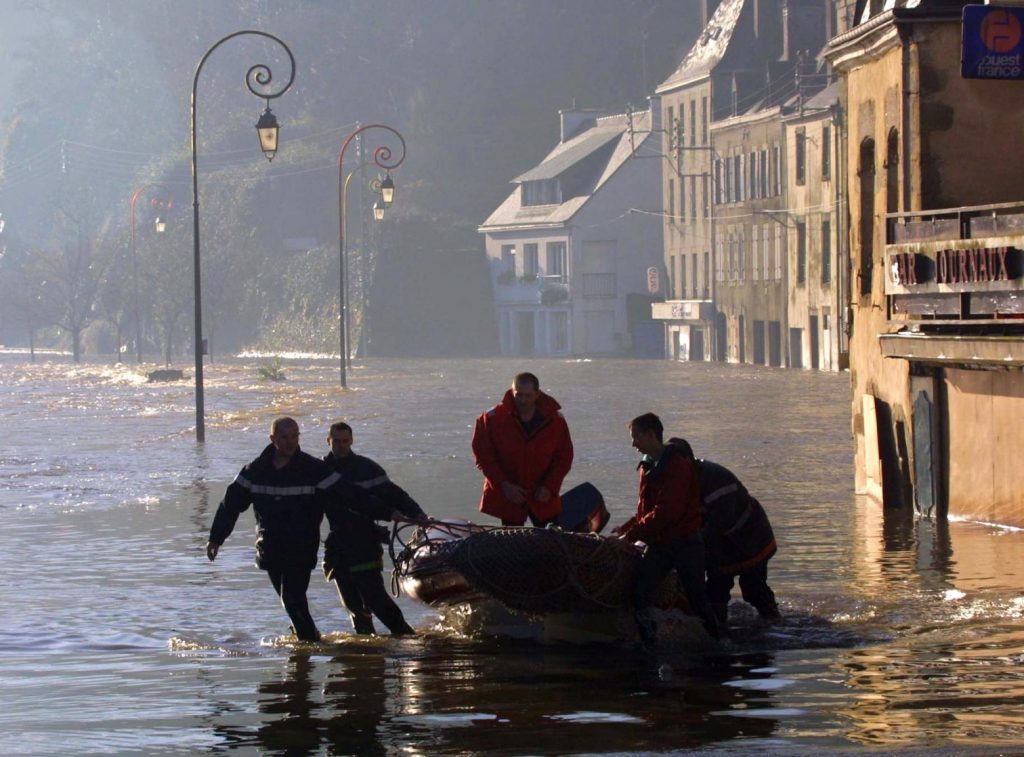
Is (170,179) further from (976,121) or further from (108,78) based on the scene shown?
(976,121)

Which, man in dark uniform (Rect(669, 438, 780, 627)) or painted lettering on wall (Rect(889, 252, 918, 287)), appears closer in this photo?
man in dark uniform (Rect(669, 438, 780, 627))

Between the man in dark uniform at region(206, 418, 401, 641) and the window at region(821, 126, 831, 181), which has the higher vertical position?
the window at region(821, 126, 831, 181)

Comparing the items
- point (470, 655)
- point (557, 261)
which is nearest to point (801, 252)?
point (557, 261)

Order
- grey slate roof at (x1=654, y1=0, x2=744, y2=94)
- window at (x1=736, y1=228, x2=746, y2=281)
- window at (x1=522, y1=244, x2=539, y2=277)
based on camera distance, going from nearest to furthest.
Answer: window at (x1=736, y1=228, x2=746, y2=281) < grey slate roof at (x1=654, y1=0, x2=744, y2=94) < window at (x1=522, y1=244, x2=539, y2=277)

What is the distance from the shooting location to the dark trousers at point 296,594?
13.1m

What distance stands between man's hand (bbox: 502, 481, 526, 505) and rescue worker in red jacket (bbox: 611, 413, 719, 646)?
4.64 feet

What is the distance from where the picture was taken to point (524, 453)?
14.2 metres

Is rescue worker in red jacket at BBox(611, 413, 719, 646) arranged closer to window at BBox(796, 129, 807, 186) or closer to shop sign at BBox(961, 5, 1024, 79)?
shop sign at BBox(961, 5, 1024, 79)

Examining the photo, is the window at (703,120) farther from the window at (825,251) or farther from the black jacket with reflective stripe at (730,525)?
the black jacket with reflective stripe at (730,525)

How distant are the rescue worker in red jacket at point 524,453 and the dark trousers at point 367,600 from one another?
1012 millimetres

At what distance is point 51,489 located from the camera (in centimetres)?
2772

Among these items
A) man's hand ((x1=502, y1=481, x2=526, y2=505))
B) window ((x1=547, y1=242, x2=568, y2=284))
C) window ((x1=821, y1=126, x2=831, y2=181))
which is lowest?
man's hand ((x1=502, y1=481, x2=526, y2=505))

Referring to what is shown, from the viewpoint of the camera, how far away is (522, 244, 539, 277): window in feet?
335

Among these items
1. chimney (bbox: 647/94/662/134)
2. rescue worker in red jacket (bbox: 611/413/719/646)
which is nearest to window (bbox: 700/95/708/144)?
chimney (bbox: 647/94/662/134)
